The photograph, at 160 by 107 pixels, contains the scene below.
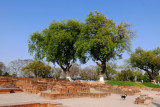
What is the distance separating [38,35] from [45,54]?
188 inches

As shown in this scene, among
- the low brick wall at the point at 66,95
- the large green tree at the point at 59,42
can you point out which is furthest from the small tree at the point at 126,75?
the low brick wall at the point at 66,95

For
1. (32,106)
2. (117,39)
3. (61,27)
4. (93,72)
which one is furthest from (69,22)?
(93,72)

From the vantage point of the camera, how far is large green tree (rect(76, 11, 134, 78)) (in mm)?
→ 28516

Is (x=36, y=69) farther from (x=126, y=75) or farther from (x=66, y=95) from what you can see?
(x=66, y=95)

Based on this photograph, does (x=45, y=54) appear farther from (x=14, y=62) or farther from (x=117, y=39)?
(x=14, y=62)

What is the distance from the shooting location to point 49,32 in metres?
33.5

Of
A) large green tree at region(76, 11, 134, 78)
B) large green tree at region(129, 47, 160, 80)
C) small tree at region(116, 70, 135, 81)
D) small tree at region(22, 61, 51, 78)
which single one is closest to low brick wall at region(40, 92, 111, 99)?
large green tree at region(76, 11, 134, 78)

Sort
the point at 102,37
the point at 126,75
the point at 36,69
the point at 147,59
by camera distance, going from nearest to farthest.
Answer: the point at 102,37, the point at 147,59, the point at 36,69, the point at 126,75

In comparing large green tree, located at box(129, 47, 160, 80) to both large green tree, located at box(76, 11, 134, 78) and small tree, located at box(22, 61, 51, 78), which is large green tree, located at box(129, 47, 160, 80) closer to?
large green tree, located at box(76, 11, 134, 78)

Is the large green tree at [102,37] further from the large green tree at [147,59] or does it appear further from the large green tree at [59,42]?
the large green tree at [147,59]

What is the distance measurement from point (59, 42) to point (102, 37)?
899cm

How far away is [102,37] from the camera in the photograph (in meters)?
28.0

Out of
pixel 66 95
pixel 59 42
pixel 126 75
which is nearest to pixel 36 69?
pixel 59 42

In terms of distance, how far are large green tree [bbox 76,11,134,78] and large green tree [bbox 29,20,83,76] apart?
3.29 metres
